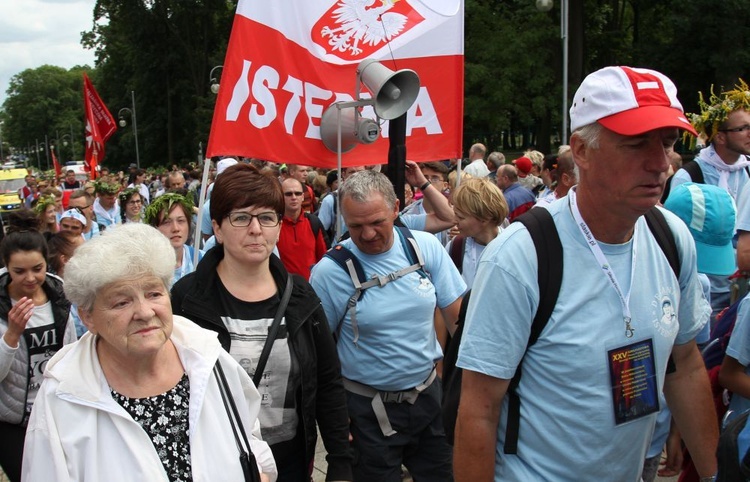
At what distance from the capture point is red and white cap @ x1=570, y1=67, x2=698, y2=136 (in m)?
1.96

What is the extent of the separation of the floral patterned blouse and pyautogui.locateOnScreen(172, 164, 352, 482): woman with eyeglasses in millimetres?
513

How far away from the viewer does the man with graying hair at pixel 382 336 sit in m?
3.64

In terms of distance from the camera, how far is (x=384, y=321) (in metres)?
3.63

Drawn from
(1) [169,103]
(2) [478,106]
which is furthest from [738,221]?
(1) [169,103]

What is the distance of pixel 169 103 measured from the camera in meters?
47.5

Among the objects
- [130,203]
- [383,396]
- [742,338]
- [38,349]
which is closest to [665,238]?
[742,338]

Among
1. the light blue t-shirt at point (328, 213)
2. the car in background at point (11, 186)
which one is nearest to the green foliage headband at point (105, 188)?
the light blue t-shirt at point (328, 213)

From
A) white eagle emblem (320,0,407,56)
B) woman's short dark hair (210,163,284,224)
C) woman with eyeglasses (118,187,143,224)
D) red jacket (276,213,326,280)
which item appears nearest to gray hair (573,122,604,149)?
woman's short dark hair (210,163,284,224)

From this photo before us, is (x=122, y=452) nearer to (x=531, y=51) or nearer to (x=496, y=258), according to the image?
(x=496, y=258)

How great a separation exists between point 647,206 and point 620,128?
8.9 inches

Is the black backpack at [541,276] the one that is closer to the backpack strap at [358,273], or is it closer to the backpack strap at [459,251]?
the backpack strap at [358,273]

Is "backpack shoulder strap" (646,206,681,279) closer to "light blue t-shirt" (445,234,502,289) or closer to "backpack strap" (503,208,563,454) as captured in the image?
"backpack strap" (503,208,563,454)

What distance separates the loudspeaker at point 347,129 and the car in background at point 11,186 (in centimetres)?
2727

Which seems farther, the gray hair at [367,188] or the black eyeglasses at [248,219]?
the gray hair at [367,188]
